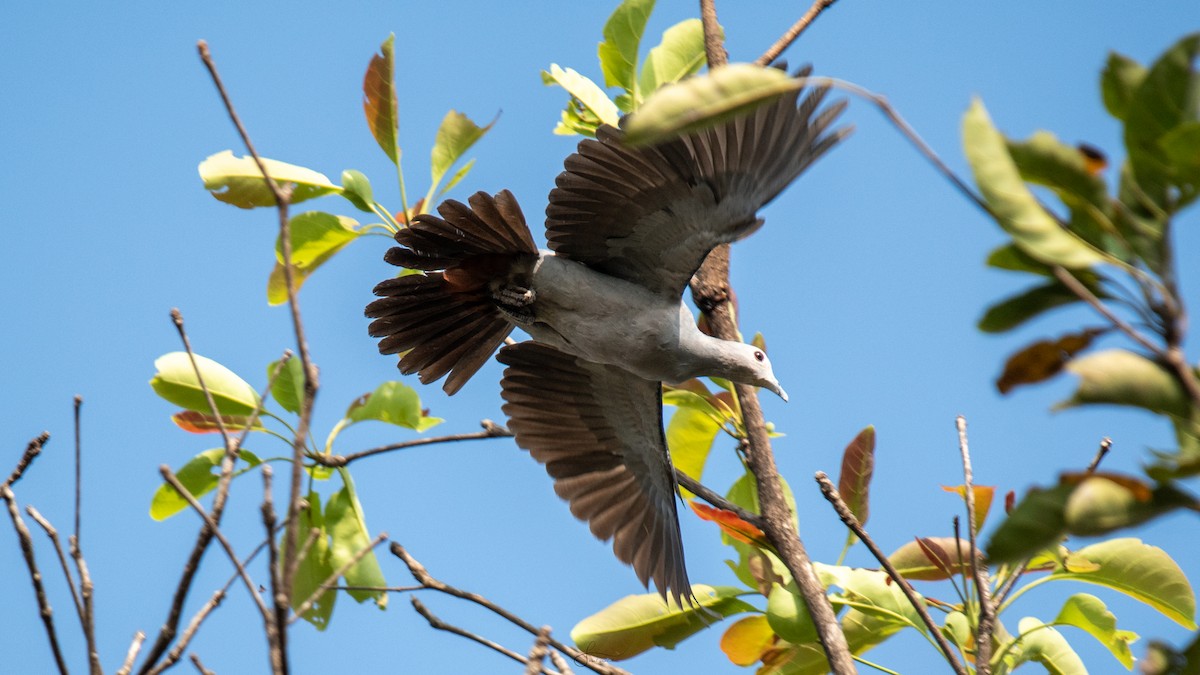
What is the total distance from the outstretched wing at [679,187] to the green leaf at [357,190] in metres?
0.72

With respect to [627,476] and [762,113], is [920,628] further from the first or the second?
[627,476]

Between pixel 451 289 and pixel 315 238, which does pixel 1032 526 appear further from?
pixel 451 289

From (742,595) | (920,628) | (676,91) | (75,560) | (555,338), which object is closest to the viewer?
(676,91)

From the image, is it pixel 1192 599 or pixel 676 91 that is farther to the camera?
pixel 1192 599

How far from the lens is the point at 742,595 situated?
4.09m

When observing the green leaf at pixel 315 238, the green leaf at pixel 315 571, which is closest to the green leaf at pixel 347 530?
the green leaf at pixel 315 571

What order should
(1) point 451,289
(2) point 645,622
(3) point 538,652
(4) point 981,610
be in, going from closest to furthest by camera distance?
(3) point 538,652
(4) point 981,610
(2) point 645,622
(1) point 451,289

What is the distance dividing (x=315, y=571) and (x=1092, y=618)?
2454 mm

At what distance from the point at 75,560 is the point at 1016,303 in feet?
5.86

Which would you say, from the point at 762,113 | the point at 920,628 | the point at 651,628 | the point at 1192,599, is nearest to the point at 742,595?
the point at 651,628

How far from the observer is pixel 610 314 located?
16.3 feet

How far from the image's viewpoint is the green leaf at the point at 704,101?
1.66 meters

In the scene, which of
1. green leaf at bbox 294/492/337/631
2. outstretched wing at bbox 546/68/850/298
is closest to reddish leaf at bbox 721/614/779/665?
green leaf at bbox 294/492/337/631

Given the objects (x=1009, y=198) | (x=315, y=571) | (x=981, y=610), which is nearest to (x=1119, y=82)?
(x=1009, y=198)
